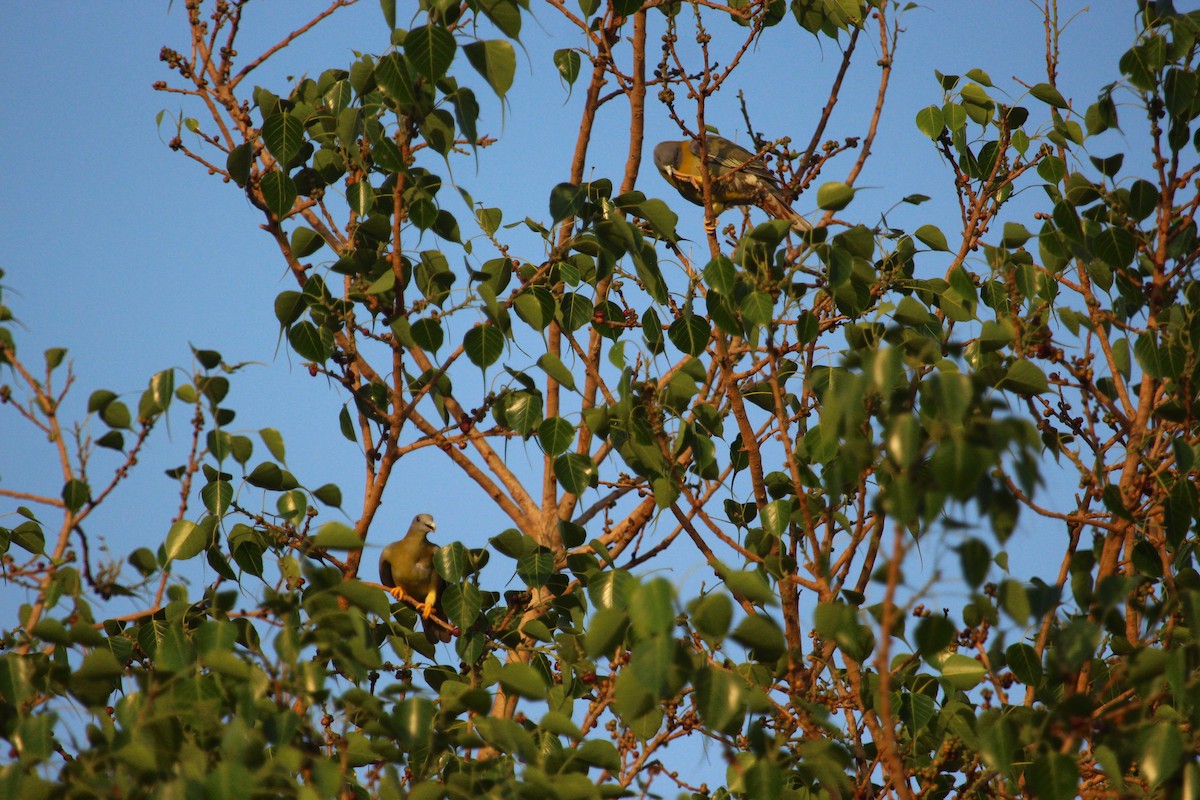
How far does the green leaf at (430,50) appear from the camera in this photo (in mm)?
2861

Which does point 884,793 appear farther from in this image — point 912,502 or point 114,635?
point 114,635

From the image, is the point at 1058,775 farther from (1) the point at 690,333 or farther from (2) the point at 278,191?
(2) the point at 278,191

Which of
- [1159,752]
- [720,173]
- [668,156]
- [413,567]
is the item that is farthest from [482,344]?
[668,156]

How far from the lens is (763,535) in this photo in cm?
378

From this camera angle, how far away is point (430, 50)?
288 cm

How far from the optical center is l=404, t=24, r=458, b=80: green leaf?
Result: 2861mm

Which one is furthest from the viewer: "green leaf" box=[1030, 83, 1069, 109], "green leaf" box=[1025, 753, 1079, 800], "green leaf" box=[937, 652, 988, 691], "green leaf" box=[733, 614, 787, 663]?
"green leaf" box=[1030, 83, 1069, 109]

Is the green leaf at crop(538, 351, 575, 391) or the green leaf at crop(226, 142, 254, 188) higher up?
the green leaf at crop(226, 142, 254, 188)

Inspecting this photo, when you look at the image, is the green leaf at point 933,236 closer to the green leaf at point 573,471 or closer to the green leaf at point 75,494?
the green leaf at point 573,471

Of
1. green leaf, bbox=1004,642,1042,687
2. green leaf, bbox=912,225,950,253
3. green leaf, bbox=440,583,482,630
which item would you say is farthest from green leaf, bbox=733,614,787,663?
green leaf, bbox=912,225,950,253

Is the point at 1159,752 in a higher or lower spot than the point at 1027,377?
lower

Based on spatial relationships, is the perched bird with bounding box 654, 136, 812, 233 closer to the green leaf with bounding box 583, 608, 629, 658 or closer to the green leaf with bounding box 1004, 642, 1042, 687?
the green leaf with bounding box 1004, 642, 1042, 687

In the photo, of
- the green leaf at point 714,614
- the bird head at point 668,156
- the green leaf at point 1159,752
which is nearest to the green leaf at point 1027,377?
the green leaf at point 1159,752

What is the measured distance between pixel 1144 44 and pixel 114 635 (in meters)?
3.82
